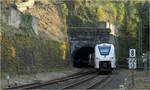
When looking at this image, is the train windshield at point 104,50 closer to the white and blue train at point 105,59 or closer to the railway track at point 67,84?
the white and blue train at point 105,59

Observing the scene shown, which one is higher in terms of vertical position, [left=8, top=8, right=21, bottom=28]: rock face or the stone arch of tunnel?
[left=8, top=8, right=21, bottom=28]: rock face

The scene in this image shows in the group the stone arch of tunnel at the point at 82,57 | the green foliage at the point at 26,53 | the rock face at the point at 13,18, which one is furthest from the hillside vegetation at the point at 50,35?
the stone arch of tunnel at the point at 82,57

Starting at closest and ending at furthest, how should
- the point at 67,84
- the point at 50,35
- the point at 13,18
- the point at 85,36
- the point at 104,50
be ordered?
the point at 67,84
the point at 13,18
the point at 104,50
the point at 50,35
the point at 85,36

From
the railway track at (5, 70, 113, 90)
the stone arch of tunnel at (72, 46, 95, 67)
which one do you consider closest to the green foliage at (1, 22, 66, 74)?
the railway track at (5, 70, 113, 90)

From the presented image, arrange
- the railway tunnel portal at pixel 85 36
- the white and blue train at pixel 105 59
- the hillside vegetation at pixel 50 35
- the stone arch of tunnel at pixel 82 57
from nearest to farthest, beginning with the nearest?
the hillside vegetation at pixel 50 35 → the white and blue train at pixel 105 59 → the railway tunnel portal at pixel 85 36 → the stone arch of tunnel at pixel 82 57

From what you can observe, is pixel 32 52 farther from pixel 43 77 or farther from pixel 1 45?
pixel 1 45

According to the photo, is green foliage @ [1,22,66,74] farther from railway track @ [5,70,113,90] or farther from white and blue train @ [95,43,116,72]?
white and blue train @ [95,43,116,72]

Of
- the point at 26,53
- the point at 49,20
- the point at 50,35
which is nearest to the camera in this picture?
the point at 26,53

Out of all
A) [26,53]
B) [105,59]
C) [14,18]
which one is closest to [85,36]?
[105,59]

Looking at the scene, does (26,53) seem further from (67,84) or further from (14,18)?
(67,84)

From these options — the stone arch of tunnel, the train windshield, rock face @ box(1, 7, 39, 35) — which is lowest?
the stone arch of tunnel

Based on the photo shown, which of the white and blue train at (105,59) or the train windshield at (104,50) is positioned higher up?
the train windshield at (104,50)

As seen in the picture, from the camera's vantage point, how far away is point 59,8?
133 feet

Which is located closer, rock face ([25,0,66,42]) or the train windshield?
the train windshield
